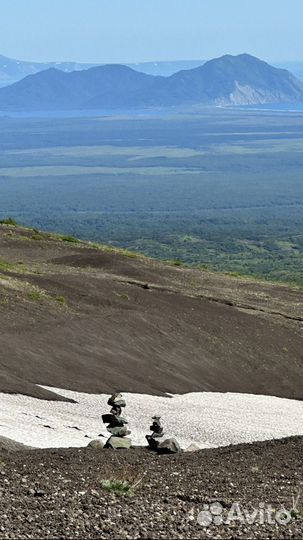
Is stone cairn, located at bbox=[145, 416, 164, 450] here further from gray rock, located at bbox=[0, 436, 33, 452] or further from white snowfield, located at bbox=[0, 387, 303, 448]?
gray rock, located at bbox=[0, 436, 33, 452]

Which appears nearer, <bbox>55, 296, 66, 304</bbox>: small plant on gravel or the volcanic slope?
the volcanic slope

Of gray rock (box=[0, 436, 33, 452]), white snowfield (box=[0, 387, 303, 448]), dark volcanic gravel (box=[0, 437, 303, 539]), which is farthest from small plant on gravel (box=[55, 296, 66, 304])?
dark volcanic gravel (box=[0, 437, 303, 539])

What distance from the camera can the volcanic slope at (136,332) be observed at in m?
34.4

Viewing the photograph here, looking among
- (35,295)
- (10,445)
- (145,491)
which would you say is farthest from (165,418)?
(145,491)

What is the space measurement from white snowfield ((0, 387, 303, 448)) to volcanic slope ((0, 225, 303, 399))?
0.98 meters

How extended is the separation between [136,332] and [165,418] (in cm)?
1057

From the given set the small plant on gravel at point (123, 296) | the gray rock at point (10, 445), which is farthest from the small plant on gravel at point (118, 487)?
the small plant on gravel at point (123, 296)

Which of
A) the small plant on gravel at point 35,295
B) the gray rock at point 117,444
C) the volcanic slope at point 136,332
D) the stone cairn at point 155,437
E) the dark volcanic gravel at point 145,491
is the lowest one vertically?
the volcanic slope at point 136,332

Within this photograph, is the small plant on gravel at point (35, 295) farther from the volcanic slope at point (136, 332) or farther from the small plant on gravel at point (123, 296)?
the small plant on gravel at point (123, 296)

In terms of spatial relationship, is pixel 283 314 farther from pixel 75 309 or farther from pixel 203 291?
pixel 75 309

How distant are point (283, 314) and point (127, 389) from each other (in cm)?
Result: 1951

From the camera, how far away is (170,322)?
1732 inches

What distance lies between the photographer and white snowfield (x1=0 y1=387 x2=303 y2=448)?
24.8 metres

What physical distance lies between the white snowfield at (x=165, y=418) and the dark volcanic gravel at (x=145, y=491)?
391 centimetres
